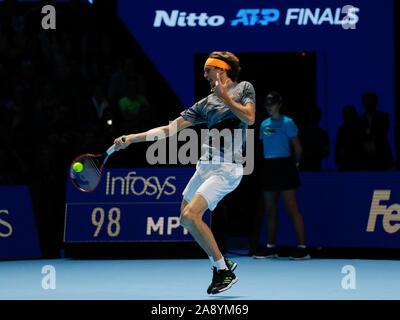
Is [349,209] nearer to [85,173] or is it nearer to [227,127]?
[227,127]

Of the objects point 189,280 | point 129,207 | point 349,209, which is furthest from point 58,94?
point 189,280

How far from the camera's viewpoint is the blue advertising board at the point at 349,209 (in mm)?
10352

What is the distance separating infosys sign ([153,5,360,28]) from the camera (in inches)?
528

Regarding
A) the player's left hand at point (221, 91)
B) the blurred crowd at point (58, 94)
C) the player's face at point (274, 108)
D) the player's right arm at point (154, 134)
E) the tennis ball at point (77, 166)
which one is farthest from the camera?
the blurred crowd at point (58, 94)

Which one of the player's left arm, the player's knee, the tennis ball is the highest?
the player's left arm

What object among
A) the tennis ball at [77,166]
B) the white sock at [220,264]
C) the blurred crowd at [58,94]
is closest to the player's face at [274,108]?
the blurred crowd at [58,94]

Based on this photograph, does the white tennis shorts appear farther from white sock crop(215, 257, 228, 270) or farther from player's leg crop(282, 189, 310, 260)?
player's leg crop(282, 189, 310, 260)

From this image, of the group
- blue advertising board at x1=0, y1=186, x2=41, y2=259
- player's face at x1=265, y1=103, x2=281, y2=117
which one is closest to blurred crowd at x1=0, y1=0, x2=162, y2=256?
blue advertising board at x1=0, y1=186, x2=41, y2=259

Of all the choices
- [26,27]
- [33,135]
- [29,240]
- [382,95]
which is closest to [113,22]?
[26,27]

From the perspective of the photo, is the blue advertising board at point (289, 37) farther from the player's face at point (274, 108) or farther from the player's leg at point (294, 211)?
the player's leg at point (294, 211)

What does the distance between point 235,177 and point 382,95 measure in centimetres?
734

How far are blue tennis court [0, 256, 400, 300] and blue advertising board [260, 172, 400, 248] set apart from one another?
337 mm

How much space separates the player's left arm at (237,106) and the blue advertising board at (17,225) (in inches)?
178

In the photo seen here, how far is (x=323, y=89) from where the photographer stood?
14.3m
